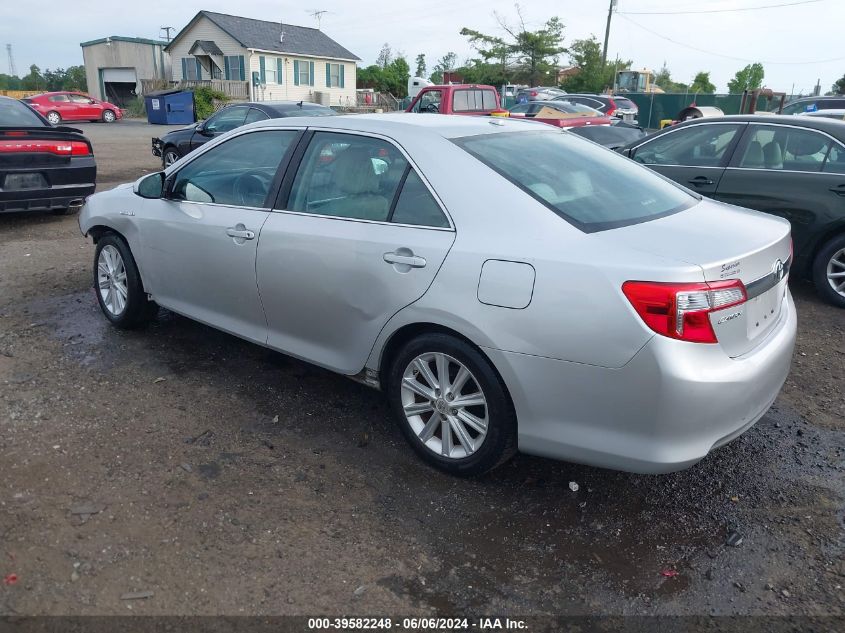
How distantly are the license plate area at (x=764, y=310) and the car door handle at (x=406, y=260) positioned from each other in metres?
1.38

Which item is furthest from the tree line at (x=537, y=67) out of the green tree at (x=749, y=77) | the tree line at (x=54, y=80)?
the tree line at (x=54, y=80)

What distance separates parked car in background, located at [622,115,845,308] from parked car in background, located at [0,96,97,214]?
708 centimetres

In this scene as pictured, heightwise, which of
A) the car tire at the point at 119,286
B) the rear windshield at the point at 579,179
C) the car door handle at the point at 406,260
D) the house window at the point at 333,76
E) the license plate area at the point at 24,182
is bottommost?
the car tire at the point at 119,286

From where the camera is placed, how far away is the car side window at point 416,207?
325 centimetres

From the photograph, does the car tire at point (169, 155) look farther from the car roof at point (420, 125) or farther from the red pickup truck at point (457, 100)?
the car roof at point (420, 125)

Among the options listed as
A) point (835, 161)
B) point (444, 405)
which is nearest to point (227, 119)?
point (835, 161)

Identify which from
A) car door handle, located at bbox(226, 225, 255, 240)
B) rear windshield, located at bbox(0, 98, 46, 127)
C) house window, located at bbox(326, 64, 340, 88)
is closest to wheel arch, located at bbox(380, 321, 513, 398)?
car door handle, located at bbox(226, 225, 255, 240)

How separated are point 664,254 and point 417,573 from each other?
61.9 inches

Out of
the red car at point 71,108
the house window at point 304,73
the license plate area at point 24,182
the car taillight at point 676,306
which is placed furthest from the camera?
the house window at point 304,73

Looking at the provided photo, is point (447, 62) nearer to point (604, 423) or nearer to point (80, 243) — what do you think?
point (80, 243)

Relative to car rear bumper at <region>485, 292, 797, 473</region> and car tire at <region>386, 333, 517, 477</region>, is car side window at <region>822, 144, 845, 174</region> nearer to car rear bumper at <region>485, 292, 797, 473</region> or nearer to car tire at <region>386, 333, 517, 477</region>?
car rear bumper at <region>485, 292, 797, 473</region>

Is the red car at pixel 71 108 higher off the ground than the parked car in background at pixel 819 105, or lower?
lower

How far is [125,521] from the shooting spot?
9.80 ft

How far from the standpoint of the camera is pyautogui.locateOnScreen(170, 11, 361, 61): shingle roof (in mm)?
42250
